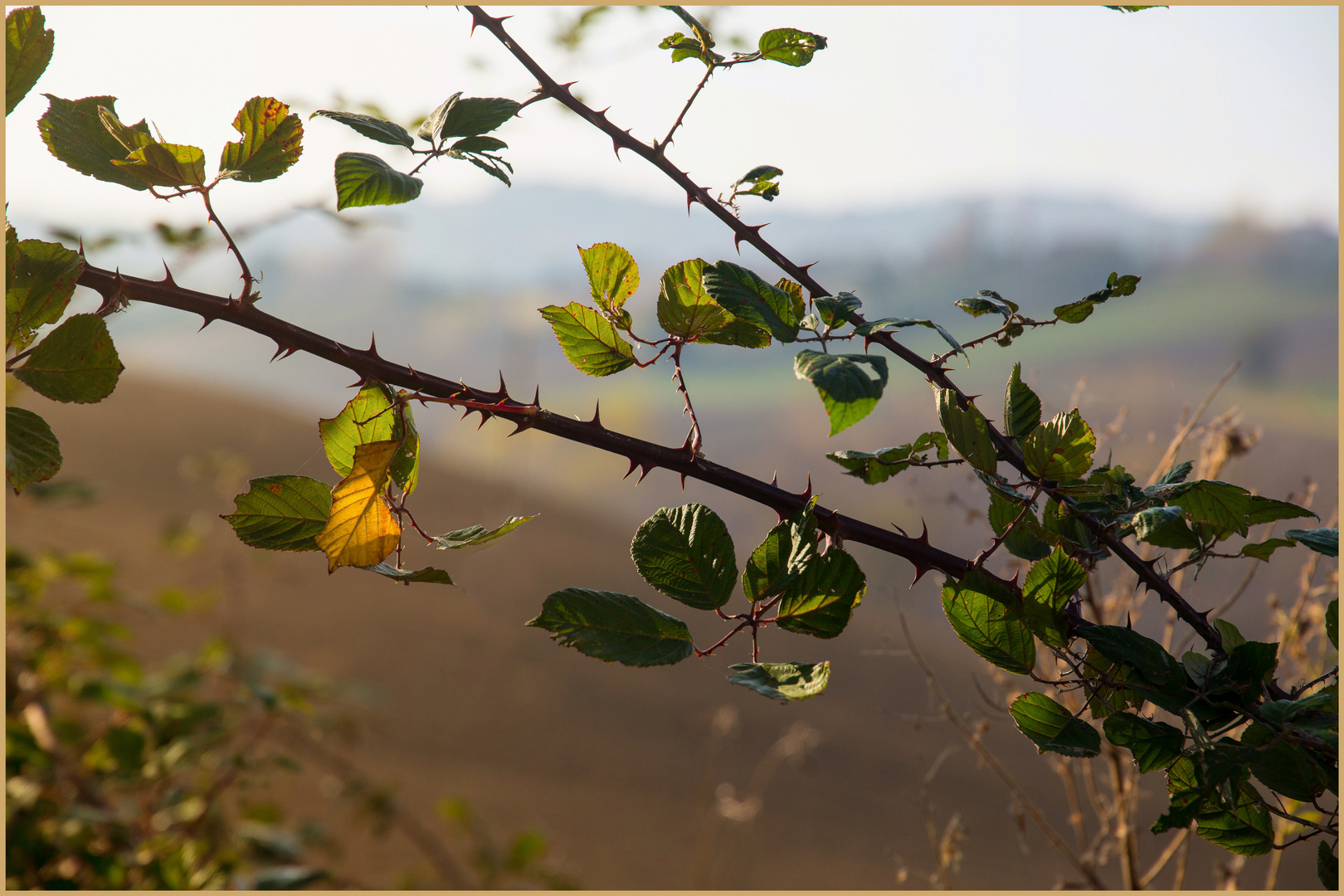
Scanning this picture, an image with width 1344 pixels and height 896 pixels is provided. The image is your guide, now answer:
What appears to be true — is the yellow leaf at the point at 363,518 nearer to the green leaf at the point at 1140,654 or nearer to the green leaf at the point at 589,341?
the green leaf at the point at 589,341

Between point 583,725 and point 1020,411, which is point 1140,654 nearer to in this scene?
point 1020,411

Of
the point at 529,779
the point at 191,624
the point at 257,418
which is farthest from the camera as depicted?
the point at 257,418

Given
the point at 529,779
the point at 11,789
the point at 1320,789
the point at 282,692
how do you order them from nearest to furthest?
the point at 1320,789, the point at 11,789, the point at 282,692, the point at 529,779

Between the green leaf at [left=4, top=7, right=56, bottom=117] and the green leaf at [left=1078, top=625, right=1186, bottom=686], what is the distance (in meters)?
0.54

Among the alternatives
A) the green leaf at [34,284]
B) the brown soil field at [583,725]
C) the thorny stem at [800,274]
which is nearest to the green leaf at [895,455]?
the thorny stem at [800,274]

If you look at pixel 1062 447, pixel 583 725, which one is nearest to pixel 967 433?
pixel 1062 447

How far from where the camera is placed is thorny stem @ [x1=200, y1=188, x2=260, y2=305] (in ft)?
1.21

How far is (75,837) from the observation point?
112 centimetres

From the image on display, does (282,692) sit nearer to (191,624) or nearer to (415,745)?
(415,745)

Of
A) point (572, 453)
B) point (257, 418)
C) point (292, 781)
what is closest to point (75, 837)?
point (292, 781)

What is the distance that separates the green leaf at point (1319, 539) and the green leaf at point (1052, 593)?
10 centimetres

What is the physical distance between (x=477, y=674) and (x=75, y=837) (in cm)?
325

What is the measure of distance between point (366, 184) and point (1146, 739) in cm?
42

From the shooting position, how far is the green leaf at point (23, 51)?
366 mm
